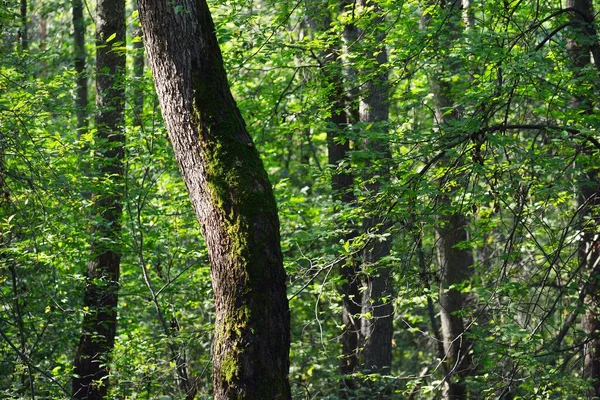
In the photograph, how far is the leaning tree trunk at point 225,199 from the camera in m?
4.22

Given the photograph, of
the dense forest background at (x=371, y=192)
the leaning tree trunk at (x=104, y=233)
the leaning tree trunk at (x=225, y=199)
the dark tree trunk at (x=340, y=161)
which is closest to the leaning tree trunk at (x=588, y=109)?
the dense forest background at (x=371, y=192)

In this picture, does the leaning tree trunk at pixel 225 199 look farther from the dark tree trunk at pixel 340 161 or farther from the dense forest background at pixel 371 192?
the dark tree trunk at pixel 340 161

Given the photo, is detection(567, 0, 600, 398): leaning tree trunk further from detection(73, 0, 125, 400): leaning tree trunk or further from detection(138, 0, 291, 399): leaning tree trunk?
detection(73, 0, 125, 400): leaning tree trunk

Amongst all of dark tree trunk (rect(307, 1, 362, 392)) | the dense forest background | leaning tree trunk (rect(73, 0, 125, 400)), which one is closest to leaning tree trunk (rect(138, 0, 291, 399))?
the dense forest background

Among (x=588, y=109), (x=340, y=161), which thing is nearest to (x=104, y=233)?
(x=340, y=161)

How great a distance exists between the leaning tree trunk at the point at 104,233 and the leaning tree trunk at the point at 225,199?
378cm

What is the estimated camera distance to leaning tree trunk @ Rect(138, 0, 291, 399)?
4223 mm

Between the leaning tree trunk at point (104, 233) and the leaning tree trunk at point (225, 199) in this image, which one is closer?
the leaning tree trunk at point (225, 199)

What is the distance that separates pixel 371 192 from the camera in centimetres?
756

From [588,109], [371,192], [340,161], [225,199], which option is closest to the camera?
[225,199]

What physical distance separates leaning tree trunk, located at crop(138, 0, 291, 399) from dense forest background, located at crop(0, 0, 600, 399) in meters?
1.95

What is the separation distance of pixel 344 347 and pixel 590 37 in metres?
6.59

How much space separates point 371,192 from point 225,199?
334 centimetres

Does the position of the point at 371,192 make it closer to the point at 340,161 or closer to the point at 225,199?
the point at 340,161
